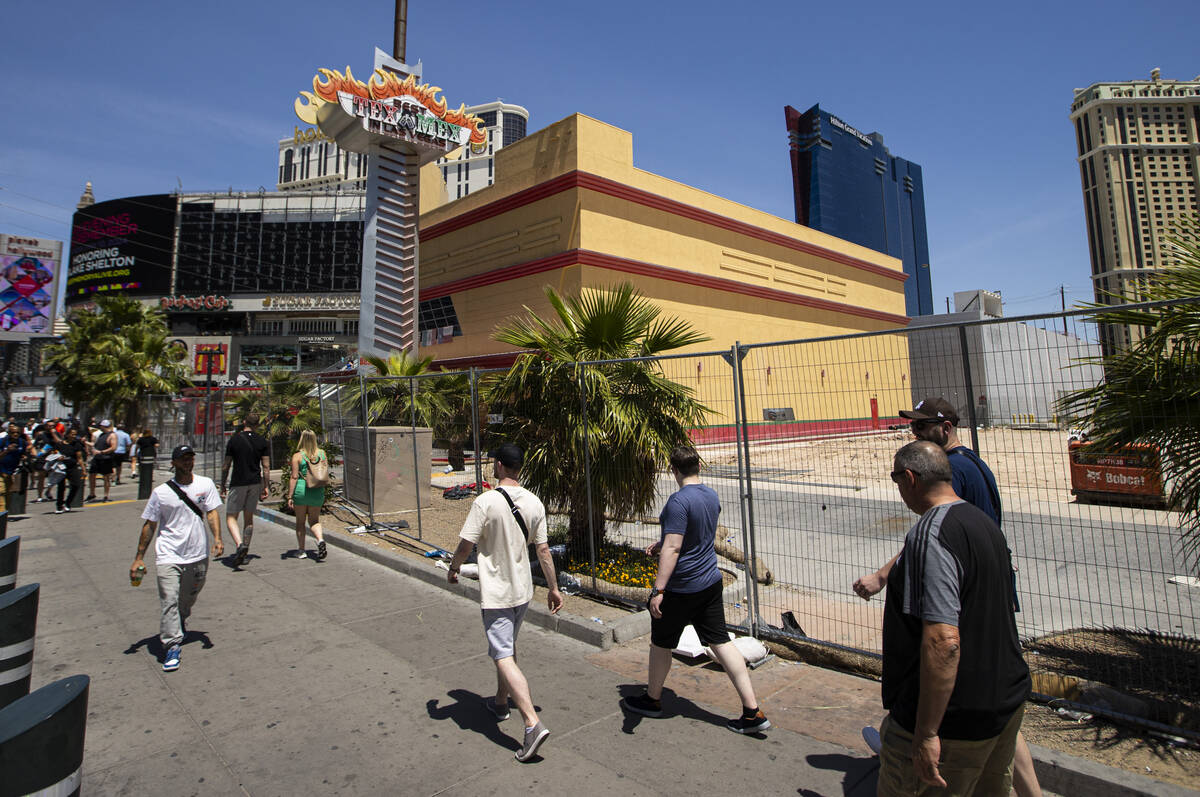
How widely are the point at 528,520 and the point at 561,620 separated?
2.19 m

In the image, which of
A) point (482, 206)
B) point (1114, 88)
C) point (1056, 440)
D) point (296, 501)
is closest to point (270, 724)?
point (296, 501)

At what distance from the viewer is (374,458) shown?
1109 centimetres

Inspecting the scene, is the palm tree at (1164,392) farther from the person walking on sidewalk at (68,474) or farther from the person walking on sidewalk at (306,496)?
the person walking on sidewalk at (68,474)

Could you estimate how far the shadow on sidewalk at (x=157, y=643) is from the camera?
5.43 m

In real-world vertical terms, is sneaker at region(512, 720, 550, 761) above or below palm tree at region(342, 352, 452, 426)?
below

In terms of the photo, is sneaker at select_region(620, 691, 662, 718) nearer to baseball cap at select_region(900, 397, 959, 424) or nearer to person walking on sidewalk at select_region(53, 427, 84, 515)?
baseball cap at select_region(900, 397, 959, 424)

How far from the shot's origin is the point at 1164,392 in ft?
12.6

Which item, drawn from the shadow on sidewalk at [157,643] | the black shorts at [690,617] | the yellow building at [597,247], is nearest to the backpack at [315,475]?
the shadow on sidewalk at [157,643]

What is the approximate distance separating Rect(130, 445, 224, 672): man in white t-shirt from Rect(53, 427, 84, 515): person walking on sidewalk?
1089 cm

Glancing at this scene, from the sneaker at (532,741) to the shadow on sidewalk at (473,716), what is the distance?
21cm

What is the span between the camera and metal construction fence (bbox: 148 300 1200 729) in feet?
13.8

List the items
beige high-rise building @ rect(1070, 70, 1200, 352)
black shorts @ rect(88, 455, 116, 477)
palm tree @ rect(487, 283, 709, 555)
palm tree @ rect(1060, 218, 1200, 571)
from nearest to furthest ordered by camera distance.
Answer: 1. palm tree @ rect(1060, 218, 1200, 571)
2. palm tree @ rect(487, 283, 709, 555)
3. black shorts @ rect(88, 455, 116, 477)
4. beige high-rise building @ rect(1070, 70, 1200, 352)

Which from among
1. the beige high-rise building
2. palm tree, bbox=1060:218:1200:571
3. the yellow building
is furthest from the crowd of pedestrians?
the beige high-rise building

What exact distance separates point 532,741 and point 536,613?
8.71 ft
